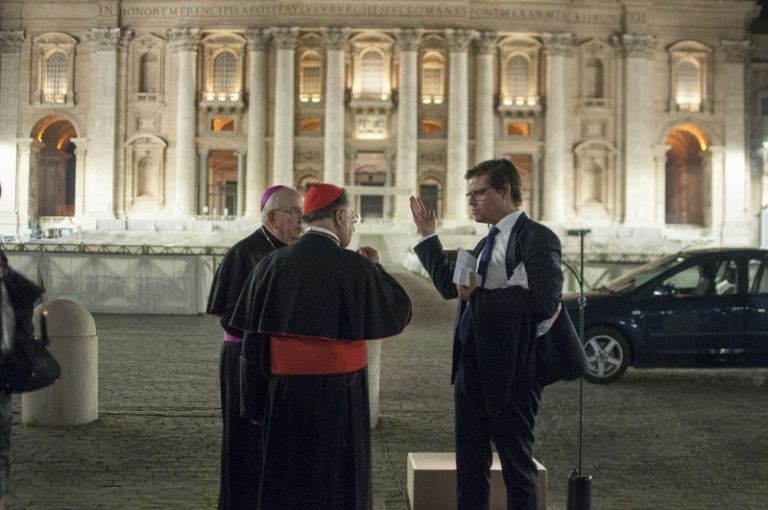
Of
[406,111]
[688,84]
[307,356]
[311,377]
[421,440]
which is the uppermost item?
[688,84]

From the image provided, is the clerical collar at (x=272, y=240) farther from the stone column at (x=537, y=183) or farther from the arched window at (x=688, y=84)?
the arched window at (x=688, y=84)

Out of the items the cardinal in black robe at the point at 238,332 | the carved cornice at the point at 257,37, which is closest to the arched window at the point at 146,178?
the carved cornice at the point at 257,37

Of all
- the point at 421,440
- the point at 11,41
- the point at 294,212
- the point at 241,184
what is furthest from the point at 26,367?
the point at 11,41

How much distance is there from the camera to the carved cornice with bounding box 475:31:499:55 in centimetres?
4719

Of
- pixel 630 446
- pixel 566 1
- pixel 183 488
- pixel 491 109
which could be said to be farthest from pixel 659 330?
pixel 566 1

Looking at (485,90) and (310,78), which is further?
(310,78)

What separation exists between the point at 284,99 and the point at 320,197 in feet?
143

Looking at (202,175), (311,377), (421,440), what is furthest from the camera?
(202,175)

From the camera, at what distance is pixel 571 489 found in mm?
5148

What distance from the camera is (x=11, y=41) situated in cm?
4809

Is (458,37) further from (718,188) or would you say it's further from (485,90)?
(718,188)

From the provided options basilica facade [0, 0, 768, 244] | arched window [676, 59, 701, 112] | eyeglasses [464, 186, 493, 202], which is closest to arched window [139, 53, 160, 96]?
basilica facade [0, 0, 768, 244]

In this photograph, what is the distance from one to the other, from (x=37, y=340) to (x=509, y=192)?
2798 mm

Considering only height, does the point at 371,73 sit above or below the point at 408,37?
below
